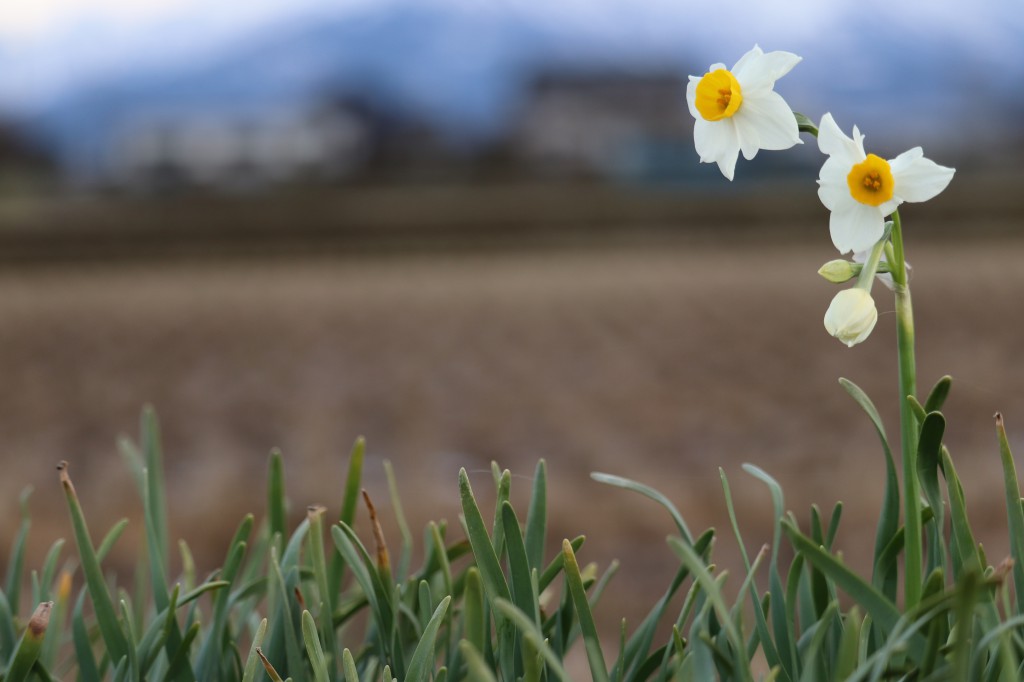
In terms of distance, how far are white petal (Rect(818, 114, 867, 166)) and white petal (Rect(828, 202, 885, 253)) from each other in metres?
0.02

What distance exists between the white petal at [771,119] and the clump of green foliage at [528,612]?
0.43 feet

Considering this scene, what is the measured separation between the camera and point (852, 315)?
40 centimetres

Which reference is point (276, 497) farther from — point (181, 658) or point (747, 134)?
point (747, 134)

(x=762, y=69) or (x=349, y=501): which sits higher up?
(x=762, y=69)

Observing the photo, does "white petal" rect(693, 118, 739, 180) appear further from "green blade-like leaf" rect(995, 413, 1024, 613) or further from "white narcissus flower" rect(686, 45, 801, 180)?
"green blade-like leaf" rect(995, 413, 1024, 613)

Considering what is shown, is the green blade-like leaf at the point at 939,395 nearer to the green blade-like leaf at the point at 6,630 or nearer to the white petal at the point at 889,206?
the white petal at the point at 889,206

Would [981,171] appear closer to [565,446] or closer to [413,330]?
[413,330]

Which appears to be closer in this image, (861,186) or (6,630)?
(861,186)

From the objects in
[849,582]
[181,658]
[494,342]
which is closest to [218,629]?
[181,658]

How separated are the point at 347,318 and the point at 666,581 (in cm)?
293

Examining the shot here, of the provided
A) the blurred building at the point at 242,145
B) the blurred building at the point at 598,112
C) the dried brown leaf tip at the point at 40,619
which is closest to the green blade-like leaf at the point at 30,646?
the dried brown leaf tip at the point at 40,619

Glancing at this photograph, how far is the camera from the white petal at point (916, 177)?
1.33ft

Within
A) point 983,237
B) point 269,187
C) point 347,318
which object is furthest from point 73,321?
point 983,237

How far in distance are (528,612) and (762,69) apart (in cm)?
27
